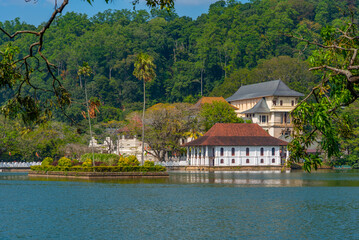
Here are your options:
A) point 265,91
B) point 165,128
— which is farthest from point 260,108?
point 165,128

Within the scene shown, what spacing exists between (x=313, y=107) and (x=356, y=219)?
1134 inches

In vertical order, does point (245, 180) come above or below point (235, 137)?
below

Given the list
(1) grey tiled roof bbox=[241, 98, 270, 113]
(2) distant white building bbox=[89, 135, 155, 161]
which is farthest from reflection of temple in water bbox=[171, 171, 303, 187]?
(1) grey tiled roof bbox=[241, 98, 270, 113]

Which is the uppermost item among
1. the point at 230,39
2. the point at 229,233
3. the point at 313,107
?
the point at 230,39

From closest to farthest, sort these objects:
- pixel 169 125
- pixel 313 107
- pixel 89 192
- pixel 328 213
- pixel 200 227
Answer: pixel 313 107 < pixel 200 227 < pixel 328 213 < pixel 89 192 < pixel 169 125

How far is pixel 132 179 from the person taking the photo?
252 feet

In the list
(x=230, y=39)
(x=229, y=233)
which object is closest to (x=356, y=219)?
(x=229, y=233)

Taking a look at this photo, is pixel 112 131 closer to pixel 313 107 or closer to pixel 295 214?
pixel 295 214

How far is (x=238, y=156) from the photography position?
4373 inches

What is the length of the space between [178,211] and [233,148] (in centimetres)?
6658

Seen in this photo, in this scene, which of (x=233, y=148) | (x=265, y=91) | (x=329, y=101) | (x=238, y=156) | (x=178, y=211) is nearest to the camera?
(x=329, y=101)

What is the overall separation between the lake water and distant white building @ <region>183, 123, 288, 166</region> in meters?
40.2

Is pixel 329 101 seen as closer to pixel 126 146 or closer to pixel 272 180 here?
pixel 272 180

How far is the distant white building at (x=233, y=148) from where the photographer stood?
4333 inches
